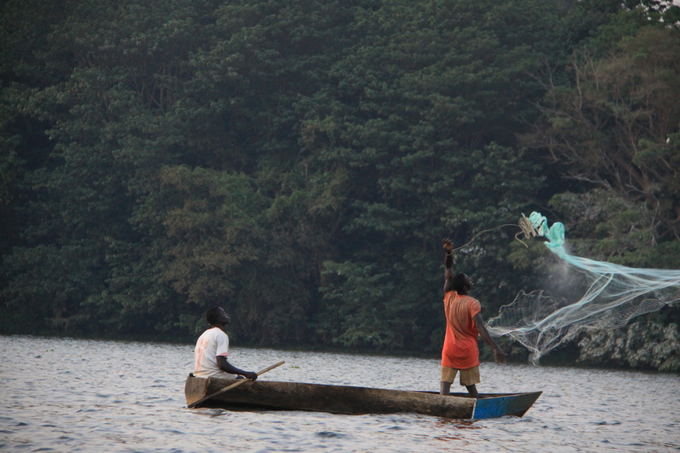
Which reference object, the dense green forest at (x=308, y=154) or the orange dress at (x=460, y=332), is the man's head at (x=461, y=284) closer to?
the orange dress at (x=460, y=332)

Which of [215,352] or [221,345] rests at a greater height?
[221,345]

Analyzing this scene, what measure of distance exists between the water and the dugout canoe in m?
0.16

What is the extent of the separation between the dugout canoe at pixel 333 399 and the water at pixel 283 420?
155mm

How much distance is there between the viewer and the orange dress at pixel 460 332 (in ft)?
50.2

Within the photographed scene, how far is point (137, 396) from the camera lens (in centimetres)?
1895

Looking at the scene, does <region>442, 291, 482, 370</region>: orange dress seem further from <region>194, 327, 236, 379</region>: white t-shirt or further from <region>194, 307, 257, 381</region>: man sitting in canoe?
<region>194, 327, 236, 379</region>: white t-shirt

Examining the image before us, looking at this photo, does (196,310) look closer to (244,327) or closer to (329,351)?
(244,327)

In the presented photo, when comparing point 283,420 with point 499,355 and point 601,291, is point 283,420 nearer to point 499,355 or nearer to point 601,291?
point 499,355

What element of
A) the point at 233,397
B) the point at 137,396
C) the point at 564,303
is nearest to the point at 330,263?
the point at 564,303

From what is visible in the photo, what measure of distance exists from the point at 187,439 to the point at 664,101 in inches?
1163

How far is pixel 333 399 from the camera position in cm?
1609

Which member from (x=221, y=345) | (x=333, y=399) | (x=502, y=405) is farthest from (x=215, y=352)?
(x=502, y=405)

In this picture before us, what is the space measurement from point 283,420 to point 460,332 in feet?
9.38

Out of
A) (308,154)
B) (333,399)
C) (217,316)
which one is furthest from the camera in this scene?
(308,154)
